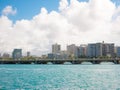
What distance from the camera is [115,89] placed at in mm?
46094

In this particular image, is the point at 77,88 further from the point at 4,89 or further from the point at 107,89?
the point at 4,89

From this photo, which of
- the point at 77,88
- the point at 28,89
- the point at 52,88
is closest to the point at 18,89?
the point at 28,89

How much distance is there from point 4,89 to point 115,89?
16612mm

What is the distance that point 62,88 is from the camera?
157 ft

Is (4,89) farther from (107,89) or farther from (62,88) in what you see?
(107,89)

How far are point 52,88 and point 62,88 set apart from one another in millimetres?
1590

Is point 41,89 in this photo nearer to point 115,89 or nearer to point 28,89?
point 28,89

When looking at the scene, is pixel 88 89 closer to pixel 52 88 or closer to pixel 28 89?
pixel 52 88

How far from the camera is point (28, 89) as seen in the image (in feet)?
154

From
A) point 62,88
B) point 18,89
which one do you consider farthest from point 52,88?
point 18,89

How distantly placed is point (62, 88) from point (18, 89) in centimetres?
669

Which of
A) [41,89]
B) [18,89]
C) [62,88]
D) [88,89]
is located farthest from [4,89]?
[88,89]

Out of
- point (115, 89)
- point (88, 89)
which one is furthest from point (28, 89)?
point (115, 89)

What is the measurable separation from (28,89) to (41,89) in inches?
77.1
